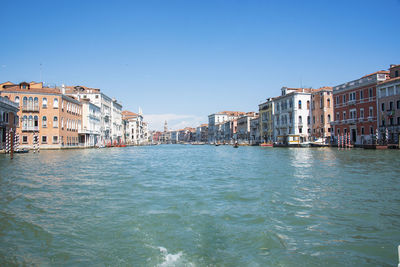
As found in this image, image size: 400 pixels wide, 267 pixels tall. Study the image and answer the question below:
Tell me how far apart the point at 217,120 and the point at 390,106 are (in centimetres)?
9266

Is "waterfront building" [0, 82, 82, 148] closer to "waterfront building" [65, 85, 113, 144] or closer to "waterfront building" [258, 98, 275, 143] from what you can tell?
"waterfront building" [65, 85, 113, 144]

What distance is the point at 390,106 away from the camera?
1283 inches

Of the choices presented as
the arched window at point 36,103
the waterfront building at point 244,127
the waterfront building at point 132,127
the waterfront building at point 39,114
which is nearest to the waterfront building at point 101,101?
the waterfront building at point 39,114

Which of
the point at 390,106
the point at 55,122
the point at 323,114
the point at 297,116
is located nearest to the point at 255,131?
the point at 297,116

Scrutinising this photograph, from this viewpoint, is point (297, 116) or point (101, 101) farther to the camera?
point (101, 101)

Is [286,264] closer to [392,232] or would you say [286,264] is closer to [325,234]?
[325,234]

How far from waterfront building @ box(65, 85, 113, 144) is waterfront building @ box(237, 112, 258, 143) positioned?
3492cm

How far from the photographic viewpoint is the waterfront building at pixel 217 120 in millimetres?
118625

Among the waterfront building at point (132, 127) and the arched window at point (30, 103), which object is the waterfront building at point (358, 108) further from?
the waterfront building at point (132, 127)

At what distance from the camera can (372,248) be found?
14.2ft

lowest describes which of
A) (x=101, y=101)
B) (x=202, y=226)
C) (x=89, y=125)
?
(x=202, y=226)

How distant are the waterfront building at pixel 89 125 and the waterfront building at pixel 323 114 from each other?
37.8 m

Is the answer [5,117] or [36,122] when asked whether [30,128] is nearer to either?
[36,122]

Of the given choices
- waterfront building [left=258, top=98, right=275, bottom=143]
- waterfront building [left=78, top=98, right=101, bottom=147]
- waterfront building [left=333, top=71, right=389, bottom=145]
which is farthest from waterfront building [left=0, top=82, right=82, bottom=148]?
waterfront building [left=258, top=98, right=275, bottom=143]
